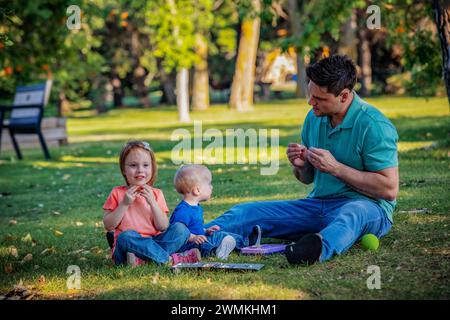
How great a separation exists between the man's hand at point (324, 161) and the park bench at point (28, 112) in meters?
12.1

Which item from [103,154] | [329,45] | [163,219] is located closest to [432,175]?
[163,219]

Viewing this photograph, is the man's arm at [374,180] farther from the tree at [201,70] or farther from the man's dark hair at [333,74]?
the tree at [201,70]

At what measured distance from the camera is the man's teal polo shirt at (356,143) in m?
6.22

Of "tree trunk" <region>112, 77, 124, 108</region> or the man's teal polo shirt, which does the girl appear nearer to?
the man's teal polo shirt

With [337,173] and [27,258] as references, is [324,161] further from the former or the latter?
[27,258]

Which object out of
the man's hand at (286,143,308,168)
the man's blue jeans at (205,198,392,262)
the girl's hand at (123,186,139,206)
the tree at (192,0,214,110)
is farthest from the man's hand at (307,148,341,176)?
the tree at (192,0,214,110)

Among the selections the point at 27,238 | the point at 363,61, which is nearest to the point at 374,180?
the point at 27,238

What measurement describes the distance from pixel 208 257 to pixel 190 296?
51.7 inches

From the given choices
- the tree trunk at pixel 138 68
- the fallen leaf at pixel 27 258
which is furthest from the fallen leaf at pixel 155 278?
the tree trunk at pixel 138 68

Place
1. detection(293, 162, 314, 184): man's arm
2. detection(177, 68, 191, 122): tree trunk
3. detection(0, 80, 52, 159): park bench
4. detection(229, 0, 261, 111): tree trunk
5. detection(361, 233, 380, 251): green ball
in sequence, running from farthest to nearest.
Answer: detection(229, 0, 261, 111): tree trunk
detection(177, 68, 191, 122): tree trunk
detection(0, 80, 52, 159): park bench
detection(293, 162, 314, 184): man's arm
detection(361, 233, 380, 251): green ball

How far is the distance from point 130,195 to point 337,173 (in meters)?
1.55

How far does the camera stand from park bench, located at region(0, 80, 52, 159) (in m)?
17.6

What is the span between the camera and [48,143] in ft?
69.7

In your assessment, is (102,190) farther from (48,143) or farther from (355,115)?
(48,143)
